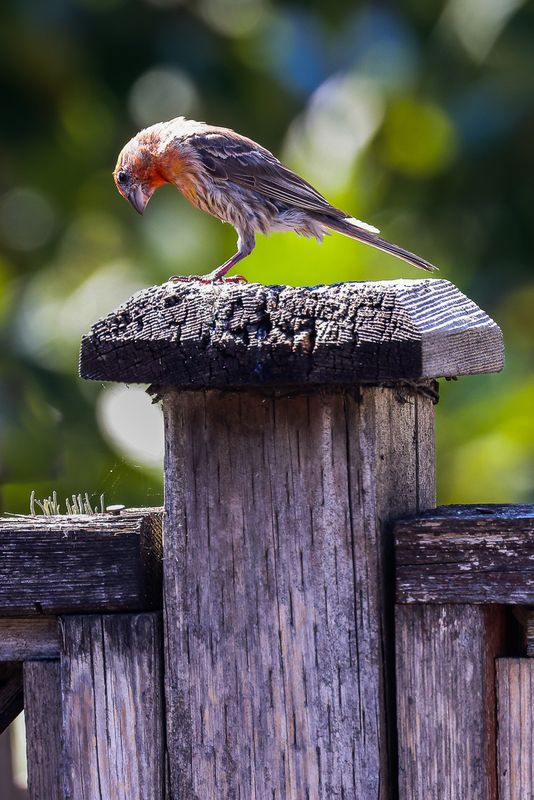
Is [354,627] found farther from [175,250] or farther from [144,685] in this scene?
[175,250]

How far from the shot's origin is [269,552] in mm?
1671

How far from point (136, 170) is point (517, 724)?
2854mm

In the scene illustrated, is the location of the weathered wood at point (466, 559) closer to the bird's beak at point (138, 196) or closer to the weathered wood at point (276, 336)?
the weathered wood at point (276, 336)

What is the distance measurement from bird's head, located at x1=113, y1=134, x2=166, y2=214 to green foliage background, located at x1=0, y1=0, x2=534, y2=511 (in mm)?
1173

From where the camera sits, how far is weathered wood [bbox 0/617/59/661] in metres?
1.84

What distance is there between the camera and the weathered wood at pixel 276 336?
60.5 inches

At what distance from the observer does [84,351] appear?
1.65 m

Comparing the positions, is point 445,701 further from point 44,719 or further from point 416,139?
point 416,139

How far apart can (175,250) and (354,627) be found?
532 centimetres

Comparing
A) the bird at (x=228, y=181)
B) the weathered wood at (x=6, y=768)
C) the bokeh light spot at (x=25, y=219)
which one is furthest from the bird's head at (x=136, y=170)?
the bokeh light spot at (x=25, y=219)

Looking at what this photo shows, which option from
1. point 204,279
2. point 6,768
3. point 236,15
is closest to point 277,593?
point 204,279

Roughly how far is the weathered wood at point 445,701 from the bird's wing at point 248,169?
259 centimetres

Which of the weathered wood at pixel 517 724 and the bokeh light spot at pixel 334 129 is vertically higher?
the bokeh light spot at pixel 334 129

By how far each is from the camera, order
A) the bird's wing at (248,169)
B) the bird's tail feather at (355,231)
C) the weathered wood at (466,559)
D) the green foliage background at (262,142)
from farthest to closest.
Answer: the green foliage background at (262,142), the bird's wing at (248,169), the bird's tail feather at (355,231), the weathered wood at (466,559)
